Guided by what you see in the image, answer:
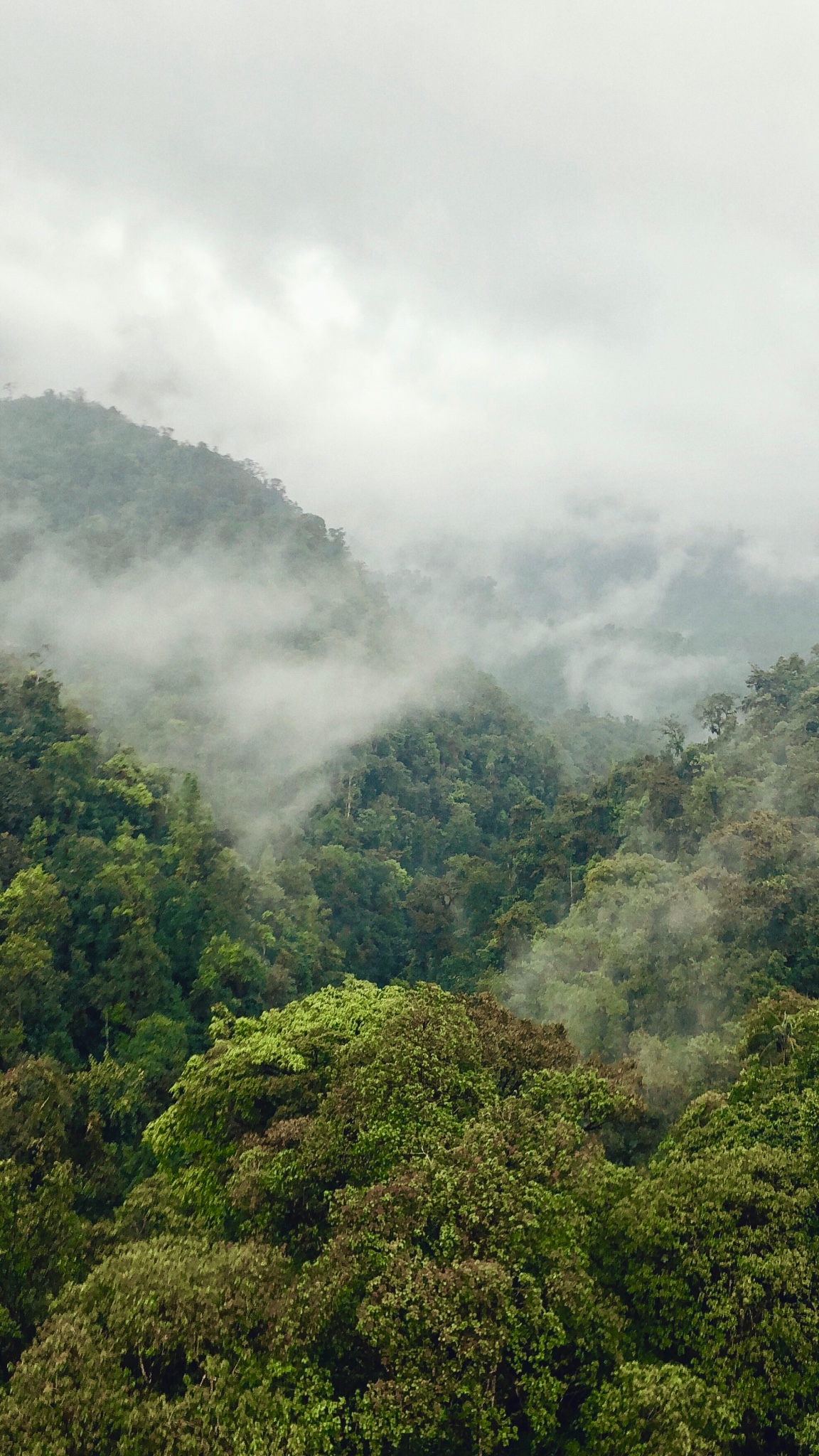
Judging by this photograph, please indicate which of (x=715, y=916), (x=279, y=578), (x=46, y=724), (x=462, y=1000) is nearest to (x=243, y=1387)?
(x=462, y=1000)

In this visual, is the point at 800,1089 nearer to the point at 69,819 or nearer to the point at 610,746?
the point at 69,819

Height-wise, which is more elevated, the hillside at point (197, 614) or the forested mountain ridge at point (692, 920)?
the hillside at point (197, 614)

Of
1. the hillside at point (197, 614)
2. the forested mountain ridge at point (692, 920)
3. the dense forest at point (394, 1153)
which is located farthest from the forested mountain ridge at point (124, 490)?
the forested mountain ridge at point (692, 920)

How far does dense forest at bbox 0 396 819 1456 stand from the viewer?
10.4 metres

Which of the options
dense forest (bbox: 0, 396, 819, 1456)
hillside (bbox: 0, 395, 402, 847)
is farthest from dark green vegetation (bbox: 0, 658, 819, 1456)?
hillside (bbox: 0, 395, 402, 847)

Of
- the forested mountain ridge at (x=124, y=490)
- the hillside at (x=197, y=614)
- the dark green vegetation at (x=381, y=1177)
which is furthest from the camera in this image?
the forested mountain ridge at (x=124, y=490)

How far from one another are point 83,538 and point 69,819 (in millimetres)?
64341

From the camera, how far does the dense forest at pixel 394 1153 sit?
34.1ft

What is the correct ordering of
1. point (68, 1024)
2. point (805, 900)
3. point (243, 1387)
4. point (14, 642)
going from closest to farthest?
1. point (243, 1387)
2. point (68, 1024)
3. point (805, 900)
4. point (14, 642)

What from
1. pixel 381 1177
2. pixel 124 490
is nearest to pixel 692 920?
pixel 381 1177

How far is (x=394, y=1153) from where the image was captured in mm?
13766

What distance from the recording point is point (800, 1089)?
17.6 metres

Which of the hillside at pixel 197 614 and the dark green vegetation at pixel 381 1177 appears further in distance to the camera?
the hillside at pixel 197 614

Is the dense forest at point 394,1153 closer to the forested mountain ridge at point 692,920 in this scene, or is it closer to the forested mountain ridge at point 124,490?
the forested mountain ridge at point 692,920
